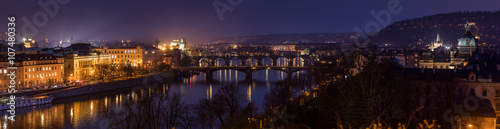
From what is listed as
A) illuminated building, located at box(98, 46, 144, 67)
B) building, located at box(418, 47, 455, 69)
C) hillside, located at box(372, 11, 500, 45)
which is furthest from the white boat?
hillside, located at box(372, 11, 500, 45)

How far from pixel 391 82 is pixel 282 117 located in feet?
14.7

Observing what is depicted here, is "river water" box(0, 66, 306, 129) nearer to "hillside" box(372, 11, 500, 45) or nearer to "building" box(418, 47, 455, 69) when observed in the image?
"building" box(418, 47, 455, 69)

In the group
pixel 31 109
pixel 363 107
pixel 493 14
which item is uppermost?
pixel 493 14

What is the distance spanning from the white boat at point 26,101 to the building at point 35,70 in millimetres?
2660

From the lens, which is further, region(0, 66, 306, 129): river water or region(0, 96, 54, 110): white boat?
region(0, 96, 54, 110): white boat

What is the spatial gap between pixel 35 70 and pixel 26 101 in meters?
5.30

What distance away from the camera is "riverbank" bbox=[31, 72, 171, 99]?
19.9 m

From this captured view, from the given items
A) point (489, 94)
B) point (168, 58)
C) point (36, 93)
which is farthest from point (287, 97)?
point (168, 58)

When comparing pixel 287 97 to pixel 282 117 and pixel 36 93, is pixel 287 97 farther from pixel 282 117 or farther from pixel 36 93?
pixel 36 93

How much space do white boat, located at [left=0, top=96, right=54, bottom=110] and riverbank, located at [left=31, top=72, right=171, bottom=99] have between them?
80cm

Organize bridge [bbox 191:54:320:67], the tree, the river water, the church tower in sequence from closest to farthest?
the tree → the river water → the church tower → bridge [bbox 191:54:320:67]

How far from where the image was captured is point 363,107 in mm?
6305

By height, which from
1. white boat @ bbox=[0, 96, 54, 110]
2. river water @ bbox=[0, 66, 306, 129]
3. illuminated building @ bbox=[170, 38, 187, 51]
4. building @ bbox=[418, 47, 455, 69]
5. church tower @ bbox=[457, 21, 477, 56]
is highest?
illuminated building @ bbox=[170, 38, 187, 51]

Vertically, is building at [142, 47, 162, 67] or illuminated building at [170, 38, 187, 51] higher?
illuminated building at [170, 38, 187, 51]
